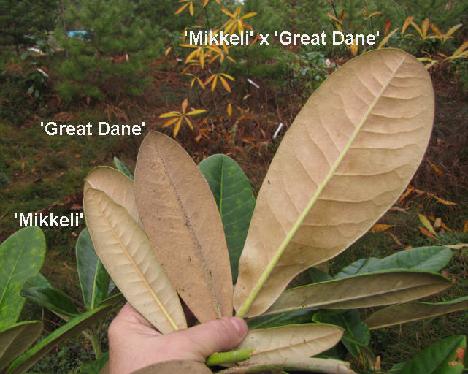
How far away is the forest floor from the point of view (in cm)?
163

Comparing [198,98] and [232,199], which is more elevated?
[198,98]

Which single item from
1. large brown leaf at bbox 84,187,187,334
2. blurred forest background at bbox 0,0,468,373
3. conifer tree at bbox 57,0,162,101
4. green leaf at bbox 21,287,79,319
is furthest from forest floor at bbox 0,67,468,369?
large brown leaf at bbox 84,187,187,334

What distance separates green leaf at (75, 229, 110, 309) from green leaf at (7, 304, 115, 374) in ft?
0.34

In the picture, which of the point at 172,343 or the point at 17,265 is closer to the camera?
the point at 172,343

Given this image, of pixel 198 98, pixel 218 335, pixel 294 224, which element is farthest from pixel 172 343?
pixel 198 98

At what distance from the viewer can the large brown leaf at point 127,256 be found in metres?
0.47

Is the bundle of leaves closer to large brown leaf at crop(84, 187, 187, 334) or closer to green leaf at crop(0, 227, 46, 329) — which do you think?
large brown leaf at crop(84, 187, 187, 334)

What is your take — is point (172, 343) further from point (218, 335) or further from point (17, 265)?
point (17, 265)

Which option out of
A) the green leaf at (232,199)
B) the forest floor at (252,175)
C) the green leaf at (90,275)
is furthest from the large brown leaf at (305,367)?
the forest floor at (252,175)

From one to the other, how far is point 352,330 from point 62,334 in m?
0.31

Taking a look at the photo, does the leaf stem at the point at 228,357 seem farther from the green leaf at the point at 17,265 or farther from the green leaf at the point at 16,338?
the green leaf at the point at 17,265

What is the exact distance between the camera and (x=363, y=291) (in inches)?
17.2

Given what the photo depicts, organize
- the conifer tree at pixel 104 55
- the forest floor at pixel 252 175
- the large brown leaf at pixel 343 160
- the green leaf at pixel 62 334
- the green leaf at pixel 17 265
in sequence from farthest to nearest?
the conifer tree at pixel 104 55 < the forest floor at pixel 252 175 < the green leaf at pixel 17 265 < the green leaf at pixel 62 334 < the large brown leaf at pixel 343 160

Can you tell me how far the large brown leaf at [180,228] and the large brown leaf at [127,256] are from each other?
27mm
